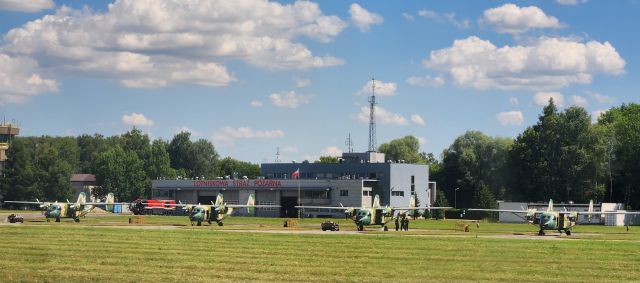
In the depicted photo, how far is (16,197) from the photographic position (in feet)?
502

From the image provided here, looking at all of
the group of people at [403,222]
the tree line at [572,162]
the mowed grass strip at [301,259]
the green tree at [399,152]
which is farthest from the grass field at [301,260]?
the green tree at [399,152]

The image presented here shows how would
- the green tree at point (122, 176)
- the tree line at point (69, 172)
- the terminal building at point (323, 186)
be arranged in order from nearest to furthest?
1. the terminal building at point (323, 186)
2. the tree line at point (69, 172)
3. the green tree at point (122, 176)

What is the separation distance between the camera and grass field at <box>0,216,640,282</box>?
34000 mm

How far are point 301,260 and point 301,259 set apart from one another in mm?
532

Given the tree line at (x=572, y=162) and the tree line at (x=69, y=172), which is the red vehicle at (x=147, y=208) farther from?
the tree line at (x=572, y=162)

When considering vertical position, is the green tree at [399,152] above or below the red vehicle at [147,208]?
above

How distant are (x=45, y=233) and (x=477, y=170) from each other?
109033mm

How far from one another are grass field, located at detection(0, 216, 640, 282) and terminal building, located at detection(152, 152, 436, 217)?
253 feet

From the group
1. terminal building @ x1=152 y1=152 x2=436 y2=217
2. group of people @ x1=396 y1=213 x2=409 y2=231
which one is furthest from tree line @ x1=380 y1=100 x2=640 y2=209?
group of people @ x1=396 y1=213 x2=409 y2=231

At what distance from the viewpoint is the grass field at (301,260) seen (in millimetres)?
34000

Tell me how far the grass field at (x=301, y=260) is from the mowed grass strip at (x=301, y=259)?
0.15 feet

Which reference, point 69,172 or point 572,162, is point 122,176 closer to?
point 69,172

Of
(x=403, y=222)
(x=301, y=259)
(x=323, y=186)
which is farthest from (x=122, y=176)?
(x=301, y=259)

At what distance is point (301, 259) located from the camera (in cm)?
4094
